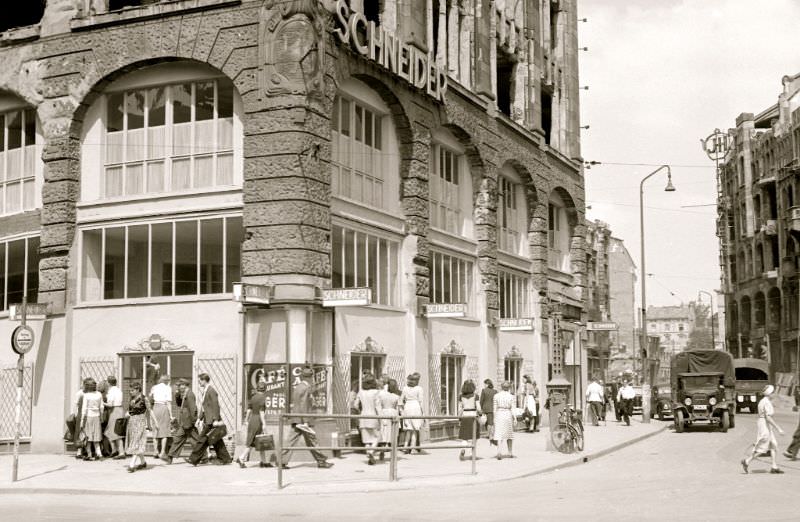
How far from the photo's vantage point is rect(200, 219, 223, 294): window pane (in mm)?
23062

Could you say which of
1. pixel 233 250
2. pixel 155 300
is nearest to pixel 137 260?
pixel 155 300

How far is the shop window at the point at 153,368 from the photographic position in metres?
22.9

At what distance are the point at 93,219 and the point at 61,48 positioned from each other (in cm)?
436

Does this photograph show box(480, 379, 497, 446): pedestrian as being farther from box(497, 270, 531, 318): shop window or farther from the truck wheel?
the truck wheel

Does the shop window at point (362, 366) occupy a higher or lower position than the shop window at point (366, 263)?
lower

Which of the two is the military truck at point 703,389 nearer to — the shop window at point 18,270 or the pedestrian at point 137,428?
the pedestrian at point 137,428

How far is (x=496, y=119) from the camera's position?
33.7 meters

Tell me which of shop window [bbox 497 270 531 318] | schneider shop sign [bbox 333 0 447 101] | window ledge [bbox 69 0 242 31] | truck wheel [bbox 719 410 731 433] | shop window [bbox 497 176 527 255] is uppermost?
window ledge [bbox 69 0 242 31]

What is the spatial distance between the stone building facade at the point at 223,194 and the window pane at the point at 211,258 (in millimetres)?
38

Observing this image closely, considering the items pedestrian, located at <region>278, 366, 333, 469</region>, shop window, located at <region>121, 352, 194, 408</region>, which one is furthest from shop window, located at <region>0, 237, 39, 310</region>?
pedestrian, located at <region>278, 366, 333, 469</region>

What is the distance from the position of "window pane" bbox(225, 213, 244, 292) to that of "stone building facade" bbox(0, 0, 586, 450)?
51 mm

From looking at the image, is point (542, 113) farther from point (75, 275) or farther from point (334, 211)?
point (75, 275)

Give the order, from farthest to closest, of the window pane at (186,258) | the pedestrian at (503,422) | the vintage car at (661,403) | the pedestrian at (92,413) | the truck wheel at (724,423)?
the vintage car at (661,403) → the truck wheel at (724,423) → the window pane at (186,258) → the pedestrian at (503,422) → the pedestrian at (92,413)

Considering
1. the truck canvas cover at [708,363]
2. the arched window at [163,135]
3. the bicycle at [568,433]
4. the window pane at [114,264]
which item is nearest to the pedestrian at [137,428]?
the window pane at [114,264]
